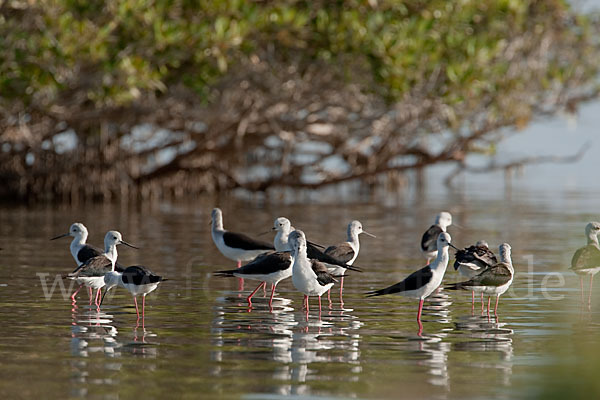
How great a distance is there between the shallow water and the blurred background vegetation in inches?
294

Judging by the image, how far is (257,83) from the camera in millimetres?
31375

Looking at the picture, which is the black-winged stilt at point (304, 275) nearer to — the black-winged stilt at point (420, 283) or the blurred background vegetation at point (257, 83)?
the black-winged stilt at point (420, 283)

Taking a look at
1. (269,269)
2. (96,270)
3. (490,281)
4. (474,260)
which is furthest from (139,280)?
(474,260)

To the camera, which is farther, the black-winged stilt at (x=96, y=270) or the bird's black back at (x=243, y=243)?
the bird's black back at (x=243, y=243)

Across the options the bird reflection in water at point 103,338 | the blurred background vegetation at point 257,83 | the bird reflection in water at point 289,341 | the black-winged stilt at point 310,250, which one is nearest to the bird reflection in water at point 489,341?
the bird reflection in water at point 289,341

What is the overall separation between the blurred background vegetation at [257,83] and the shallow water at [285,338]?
7.46 metres

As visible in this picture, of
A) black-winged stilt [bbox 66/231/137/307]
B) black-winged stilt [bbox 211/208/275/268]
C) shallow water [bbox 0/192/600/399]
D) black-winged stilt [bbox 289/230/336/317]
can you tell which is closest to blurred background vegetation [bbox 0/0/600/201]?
shallow water [bbox 0/192/600/399]

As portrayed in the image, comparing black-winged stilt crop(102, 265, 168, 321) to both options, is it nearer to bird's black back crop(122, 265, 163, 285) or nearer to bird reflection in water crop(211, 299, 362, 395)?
bird's black back crop(122, 265, 163, 285)

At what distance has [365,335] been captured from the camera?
11078 mm

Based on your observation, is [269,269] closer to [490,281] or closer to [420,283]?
[420,283]

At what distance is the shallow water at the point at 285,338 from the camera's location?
28.5ft

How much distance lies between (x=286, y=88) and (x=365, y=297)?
18538 mm

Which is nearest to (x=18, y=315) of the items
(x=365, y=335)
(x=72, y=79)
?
(x=365, y=335)

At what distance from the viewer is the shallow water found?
8.70 meters
